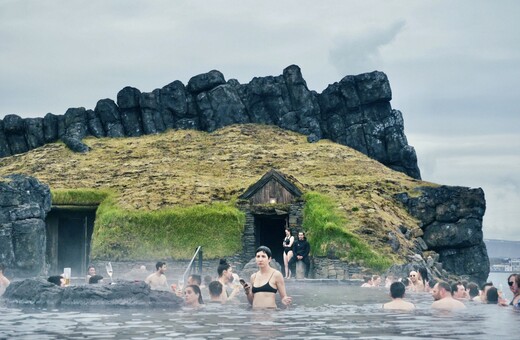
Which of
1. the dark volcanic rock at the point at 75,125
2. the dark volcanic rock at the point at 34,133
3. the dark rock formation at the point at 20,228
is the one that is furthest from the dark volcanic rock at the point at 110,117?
the dark rock formation at the point at 20,228

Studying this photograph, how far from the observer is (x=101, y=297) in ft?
73.0

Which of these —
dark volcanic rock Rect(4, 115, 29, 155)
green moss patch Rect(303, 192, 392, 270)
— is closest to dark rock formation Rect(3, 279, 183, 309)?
green moss patch Rect(303, 192, 392, 270)

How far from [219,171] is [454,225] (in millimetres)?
17731

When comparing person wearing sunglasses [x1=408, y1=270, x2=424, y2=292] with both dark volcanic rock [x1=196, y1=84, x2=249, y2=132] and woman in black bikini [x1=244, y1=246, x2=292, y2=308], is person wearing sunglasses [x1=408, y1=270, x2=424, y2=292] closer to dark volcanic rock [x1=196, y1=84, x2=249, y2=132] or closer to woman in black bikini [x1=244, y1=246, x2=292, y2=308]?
woman in black bikini [x1=244, y1=246, x2=292, y2=308]

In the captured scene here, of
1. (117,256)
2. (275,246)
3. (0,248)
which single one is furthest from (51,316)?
(275,246)

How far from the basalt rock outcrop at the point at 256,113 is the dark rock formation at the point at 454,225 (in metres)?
17.8

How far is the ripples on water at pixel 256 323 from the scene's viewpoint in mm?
14922

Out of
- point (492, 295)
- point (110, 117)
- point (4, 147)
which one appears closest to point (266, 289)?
point (492, 295)

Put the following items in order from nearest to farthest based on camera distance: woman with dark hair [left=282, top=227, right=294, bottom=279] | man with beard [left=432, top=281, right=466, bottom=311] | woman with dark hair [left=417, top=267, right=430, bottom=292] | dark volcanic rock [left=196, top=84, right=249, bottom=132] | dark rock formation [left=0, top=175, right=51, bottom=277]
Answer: man with beard [left=432, top=281, right=466, bottom=311], woman with dark hair [left=417, top=267, right=430, bottom=292], dark rock formation [left=0, top=175, right=51, bottom=277], woman with dark hair [left=282, top=227, right=294, bottom=279], dark volcanic rock [left=196, top=84, right=249, bottom=132]

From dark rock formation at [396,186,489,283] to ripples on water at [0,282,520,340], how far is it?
35295 mm

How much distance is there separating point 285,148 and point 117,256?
2286cm

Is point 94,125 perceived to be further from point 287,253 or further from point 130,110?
point 287,253

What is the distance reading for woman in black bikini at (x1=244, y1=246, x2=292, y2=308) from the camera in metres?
18.9

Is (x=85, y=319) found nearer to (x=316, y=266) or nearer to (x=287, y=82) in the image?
(x=316, y=266)
